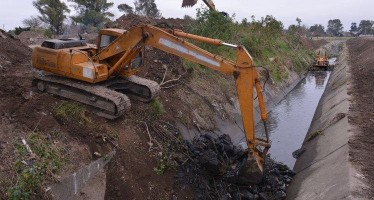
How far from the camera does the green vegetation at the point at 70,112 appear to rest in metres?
10.0

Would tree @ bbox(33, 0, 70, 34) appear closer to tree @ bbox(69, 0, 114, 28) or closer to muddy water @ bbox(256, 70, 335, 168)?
tree @ bbox(69, 0, 114, 28)

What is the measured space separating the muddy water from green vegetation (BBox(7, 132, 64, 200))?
8242 mm

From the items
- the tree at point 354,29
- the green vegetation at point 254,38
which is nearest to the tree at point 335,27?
the tree at point 354,29

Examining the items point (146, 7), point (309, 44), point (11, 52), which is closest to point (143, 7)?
point (146, 7)

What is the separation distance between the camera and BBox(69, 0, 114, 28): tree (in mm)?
44438

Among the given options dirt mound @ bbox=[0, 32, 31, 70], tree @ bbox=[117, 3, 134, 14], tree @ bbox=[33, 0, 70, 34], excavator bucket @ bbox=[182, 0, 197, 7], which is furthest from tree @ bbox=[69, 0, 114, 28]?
dirt mound @ bbox=[0, 32, 31, 70]

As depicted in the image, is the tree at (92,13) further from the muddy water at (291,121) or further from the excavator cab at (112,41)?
the excavator cab at (112,41)

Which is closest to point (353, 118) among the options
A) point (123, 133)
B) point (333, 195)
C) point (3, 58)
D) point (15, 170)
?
point (333, 195)

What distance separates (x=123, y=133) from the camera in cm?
1045

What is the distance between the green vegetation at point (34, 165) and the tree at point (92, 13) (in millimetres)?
37369

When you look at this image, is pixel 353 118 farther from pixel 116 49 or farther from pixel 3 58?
pixel 3 58

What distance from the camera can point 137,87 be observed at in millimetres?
12062

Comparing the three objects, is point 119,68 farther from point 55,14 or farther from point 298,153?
point 55,14

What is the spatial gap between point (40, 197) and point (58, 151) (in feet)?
4.75
